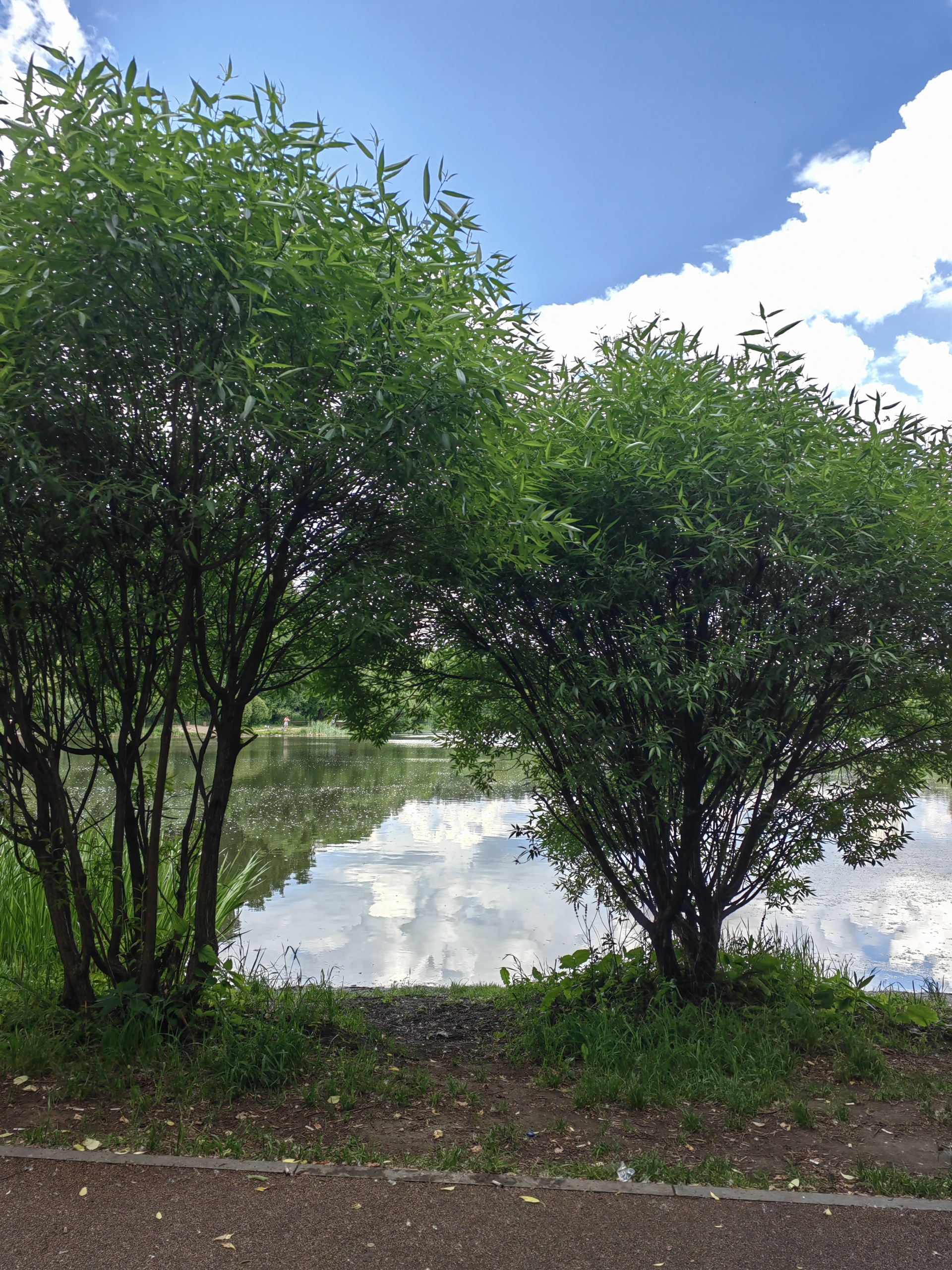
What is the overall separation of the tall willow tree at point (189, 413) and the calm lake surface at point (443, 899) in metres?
2.49

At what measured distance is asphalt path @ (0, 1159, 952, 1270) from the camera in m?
2.48

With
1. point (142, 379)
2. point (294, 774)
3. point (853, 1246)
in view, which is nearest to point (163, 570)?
point (142, 379)

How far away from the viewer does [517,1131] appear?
11.0 feet

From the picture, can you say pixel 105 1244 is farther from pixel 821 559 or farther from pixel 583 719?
pixel 821 559

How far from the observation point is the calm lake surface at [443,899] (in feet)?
24.0

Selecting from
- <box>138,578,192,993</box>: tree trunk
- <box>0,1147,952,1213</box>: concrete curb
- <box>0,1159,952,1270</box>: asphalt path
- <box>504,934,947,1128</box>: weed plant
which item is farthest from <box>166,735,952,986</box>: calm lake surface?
<box>0,1159,952,1270</box>: asphalt path

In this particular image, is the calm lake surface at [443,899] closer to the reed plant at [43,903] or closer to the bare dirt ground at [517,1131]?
the reed plant at [43,903]

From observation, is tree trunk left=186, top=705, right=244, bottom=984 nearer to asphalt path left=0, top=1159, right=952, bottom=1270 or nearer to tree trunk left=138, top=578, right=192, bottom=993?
tree trunk left=138, top=578, right=192, bottom=993

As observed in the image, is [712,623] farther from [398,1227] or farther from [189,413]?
[398,1227]

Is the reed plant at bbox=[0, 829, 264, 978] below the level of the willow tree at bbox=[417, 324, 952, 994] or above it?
below

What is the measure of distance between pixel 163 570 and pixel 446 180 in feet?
6.96

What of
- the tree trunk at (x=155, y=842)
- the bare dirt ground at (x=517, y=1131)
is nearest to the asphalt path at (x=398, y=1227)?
the bare dirt ground at (x=517, y=1131)

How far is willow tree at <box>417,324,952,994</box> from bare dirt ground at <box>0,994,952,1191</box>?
1351mm

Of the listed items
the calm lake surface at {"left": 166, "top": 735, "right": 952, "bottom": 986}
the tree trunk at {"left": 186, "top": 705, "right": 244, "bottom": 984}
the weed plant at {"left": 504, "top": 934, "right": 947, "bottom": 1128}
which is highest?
the tree trunk at {"left": 186, "top": 705, "right": 244, "bottom": 984}
